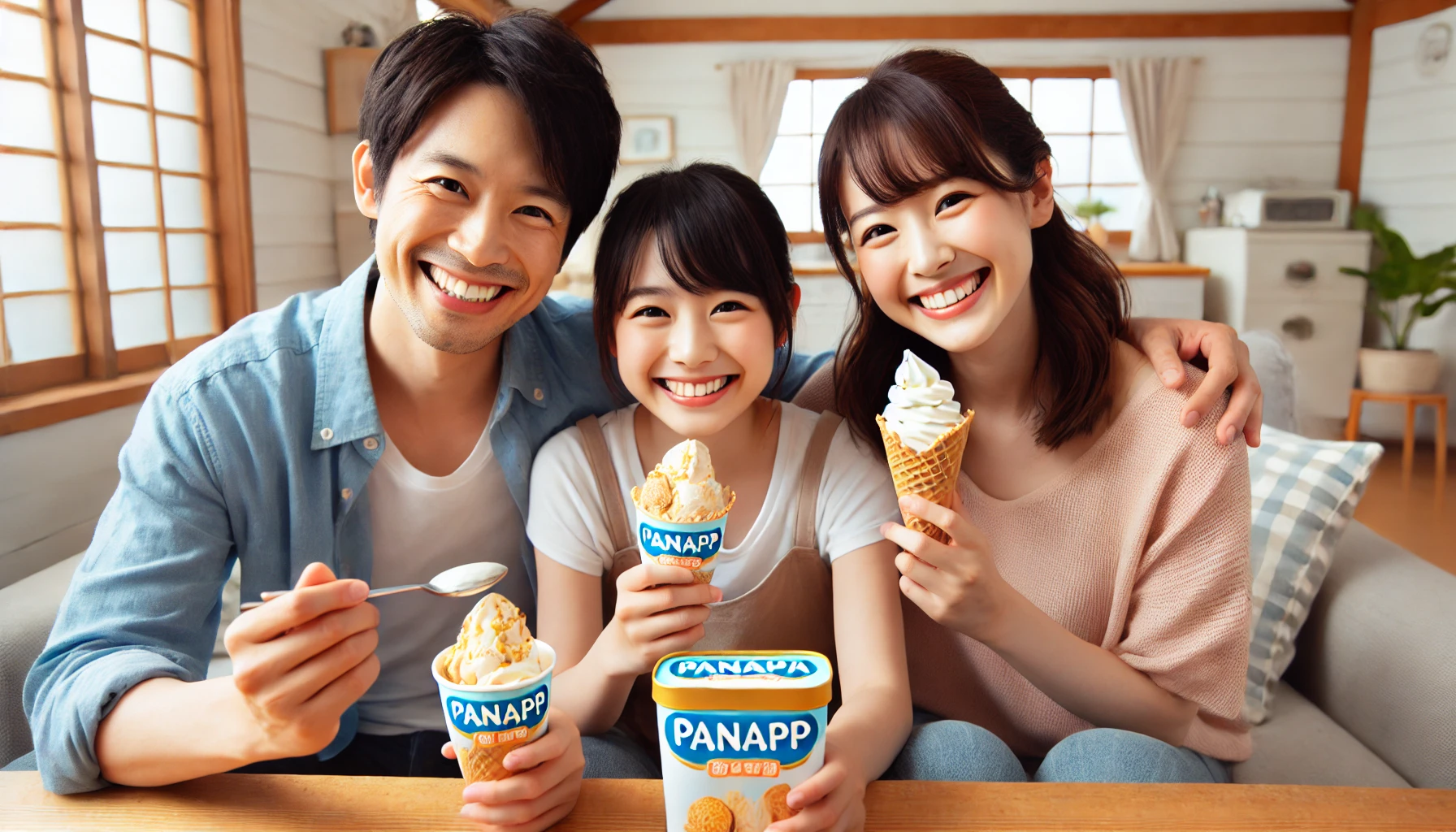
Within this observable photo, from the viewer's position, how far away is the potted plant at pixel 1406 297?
6.12m

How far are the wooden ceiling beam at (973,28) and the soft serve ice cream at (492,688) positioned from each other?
7.57 m

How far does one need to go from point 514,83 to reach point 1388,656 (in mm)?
1904

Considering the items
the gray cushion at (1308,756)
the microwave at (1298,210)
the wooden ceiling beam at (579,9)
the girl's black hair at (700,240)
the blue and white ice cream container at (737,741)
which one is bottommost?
the gray cushion at (1308,756)

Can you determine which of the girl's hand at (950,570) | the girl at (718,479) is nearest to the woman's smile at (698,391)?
the girl at (718,479)

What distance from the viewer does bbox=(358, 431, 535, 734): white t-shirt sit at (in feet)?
5.27

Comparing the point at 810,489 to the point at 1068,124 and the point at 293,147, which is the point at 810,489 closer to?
the point at 293,147

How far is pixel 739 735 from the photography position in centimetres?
96


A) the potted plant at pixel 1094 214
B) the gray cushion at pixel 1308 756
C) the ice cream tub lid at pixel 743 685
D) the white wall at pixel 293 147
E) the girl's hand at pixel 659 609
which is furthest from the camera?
the potted plant at pixel 1094 214

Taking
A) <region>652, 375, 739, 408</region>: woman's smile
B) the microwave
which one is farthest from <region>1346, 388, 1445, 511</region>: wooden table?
<region>652, 375, 739, 408</region>: woman's smile

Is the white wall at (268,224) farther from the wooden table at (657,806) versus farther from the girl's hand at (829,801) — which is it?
the girl's hand at (829,801)

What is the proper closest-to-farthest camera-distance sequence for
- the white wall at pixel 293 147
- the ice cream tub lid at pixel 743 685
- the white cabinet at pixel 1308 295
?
the ice cream tub lid at pixel 743 685, the white wall at pixel 293 147, the white cabinet at pixel 1308 295

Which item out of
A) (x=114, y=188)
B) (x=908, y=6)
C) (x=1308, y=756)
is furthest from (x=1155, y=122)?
(x=114, y=188)

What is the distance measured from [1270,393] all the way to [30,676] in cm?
270

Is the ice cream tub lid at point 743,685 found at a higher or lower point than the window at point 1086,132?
lower
